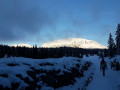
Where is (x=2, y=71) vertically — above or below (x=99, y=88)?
above

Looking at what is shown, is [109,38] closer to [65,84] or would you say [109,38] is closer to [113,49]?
[113,49]

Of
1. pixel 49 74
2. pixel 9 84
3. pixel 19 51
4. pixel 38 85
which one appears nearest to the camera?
pixel 9 84

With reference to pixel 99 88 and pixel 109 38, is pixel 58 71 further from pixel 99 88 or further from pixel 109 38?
pixel 109 38

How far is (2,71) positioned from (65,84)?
18.7 feet

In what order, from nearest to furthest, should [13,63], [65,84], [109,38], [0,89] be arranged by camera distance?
[0,89]
[13,63]
[65,84]
[109,38]

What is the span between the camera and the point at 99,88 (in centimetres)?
921

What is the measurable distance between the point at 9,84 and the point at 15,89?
390mm

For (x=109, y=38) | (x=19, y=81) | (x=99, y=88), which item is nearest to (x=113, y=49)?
(x=109, y=38)

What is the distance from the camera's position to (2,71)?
5.63 metres

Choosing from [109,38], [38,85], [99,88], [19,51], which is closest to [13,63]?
[38,85]

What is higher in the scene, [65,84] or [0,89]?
[0,89]

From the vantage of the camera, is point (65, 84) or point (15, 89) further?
point (65, 84)

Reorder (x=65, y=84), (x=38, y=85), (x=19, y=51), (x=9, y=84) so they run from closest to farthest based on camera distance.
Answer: (x=9, y=84), (x=38, y=85), (x=65, y=84), (x=19, y=51)

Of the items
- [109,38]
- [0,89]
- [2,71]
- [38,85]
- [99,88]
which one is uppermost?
[109,38]
